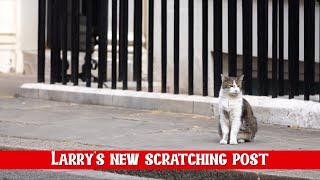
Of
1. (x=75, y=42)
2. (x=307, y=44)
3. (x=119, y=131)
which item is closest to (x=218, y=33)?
(x=307, y=44)

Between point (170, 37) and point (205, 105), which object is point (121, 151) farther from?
point (170, 37)

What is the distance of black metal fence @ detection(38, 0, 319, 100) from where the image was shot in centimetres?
1048

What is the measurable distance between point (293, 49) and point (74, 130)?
3.20 m

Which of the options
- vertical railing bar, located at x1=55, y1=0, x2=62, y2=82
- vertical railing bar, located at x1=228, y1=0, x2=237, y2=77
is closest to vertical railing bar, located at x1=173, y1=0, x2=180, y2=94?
vertical railing bar, located at x1=228, y1=0, x2=237, y2=77

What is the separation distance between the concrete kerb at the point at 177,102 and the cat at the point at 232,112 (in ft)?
5.92

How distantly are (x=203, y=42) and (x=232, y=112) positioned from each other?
3.23 meters

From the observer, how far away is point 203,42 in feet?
36.7

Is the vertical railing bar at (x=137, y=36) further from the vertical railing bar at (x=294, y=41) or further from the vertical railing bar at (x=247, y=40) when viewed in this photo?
the vertical railing bar at (x=294, y=41)

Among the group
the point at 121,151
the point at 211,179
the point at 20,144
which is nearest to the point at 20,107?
the point at 20,144

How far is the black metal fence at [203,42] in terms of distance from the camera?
10484mm

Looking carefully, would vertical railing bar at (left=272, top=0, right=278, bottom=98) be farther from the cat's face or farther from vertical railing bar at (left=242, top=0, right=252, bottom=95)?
the cat's face

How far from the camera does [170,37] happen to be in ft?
40.5

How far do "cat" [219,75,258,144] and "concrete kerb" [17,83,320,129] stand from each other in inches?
71.1

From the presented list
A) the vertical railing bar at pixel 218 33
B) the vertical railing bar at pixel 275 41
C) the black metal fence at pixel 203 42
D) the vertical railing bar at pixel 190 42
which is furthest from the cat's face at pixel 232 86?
the vertical railing bar at pixel 190 42
